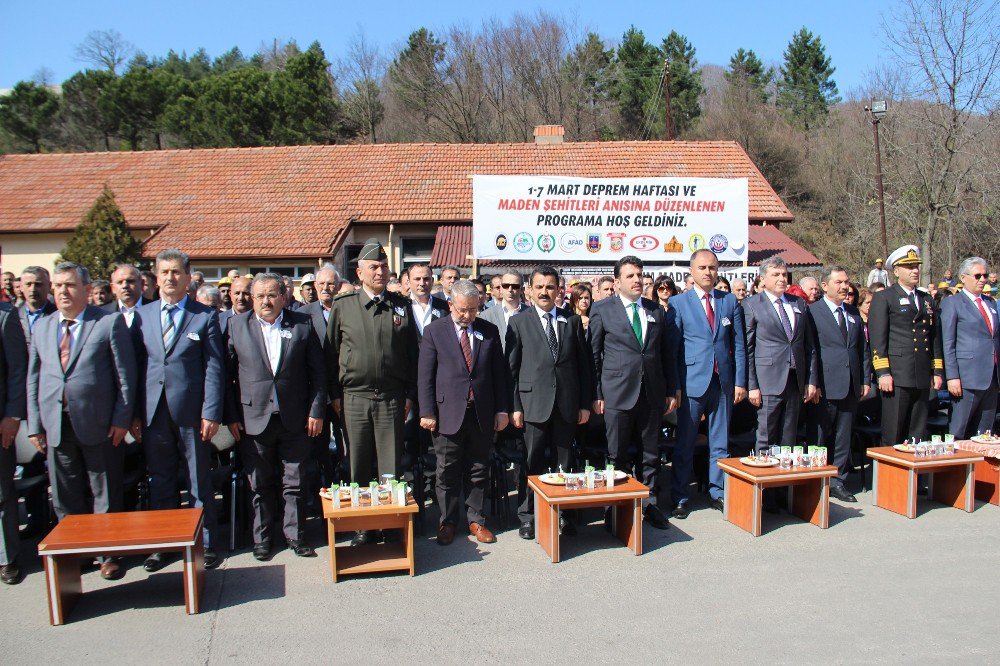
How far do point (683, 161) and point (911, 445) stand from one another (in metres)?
15.5

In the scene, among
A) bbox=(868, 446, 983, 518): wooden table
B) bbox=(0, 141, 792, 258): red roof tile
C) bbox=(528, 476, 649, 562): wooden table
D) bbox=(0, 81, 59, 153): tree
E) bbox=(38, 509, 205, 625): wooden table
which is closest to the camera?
bbox=(38, 509, 205, 625): wooden table

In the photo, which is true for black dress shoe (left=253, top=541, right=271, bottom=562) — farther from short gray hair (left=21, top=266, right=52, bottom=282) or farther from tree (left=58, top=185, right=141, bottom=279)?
tree (left=58, top=185, right=141, bottom=279)

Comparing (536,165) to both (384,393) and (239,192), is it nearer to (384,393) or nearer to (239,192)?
(239,192)

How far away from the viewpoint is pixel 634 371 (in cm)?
563

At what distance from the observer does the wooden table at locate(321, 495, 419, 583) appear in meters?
4.55

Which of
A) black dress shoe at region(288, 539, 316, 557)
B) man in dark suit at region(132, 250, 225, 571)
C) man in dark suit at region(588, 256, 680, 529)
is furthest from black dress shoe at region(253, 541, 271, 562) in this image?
man in dark suit at region(588, 256, 680, 529)

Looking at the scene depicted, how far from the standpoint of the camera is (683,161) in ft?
66.6

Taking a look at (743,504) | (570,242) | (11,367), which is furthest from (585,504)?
(570,242)

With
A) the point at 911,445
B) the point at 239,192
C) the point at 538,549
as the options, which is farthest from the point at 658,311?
the point at 239,192

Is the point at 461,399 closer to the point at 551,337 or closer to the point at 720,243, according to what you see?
the point at 551,337

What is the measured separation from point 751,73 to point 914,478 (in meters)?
43.6

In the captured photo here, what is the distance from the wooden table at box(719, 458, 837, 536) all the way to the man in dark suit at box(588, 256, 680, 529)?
22.0 inches

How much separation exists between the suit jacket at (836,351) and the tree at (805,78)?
39.1 metres

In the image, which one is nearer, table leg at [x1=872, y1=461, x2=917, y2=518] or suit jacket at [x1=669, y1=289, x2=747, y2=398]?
table leg at [x1=872, y1=461, x2=917, y2=518]
